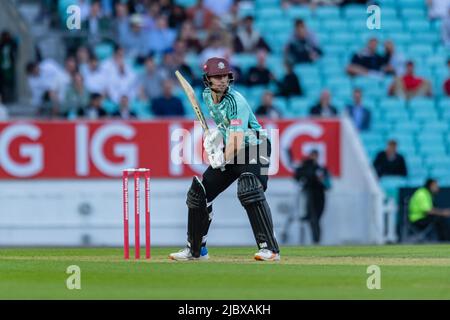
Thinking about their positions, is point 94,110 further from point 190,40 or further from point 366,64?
point 366,64

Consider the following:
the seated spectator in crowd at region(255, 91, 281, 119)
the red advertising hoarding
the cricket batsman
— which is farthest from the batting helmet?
the seated spectator in crowd at region(255, 91, 281, 119)

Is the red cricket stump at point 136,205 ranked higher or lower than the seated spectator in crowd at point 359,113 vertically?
lower

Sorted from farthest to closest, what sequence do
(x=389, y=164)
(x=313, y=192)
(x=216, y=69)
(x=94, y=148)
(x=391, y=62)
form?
(x=391, y=62), (x=389, y=164), (x=94, y=148), (x=313, y=192), (x=216, y=69)

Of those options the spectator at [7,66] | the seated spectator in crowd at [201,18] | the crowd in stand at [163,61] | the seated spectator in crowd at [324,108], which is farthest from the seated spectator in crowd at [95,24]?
the seated spectator in crowd at [324,108]

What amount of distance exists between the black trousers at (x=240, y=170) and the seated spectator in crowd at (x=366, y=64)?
10.6 m

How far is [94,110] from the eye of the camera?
23.0 metres

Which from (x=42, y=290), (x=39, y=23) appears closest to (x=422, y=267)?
(x=42, y=290)

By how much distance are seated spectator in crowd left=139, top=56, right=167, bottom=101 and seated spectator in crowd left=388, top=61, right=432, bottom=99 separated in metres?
3.96

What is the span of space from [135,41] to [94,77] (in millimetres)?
1489

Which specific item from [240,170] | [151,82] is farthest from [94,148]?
[240,170]

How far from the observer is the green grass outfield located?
39.8ft

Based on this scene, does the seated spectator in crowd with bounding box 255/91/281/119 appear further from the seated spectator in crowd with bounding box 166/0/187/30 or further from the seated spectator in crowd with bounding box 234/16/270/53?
the seated spectator in crowd with bounding box 166/0/187/30

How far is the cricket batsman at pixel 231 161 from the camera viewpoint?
14.0m

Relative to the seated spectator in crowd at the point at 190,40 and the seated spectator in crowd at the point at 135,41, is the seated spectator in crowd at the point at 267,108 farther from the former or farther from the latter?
the seated spectator in crowd at the point at 135,41
